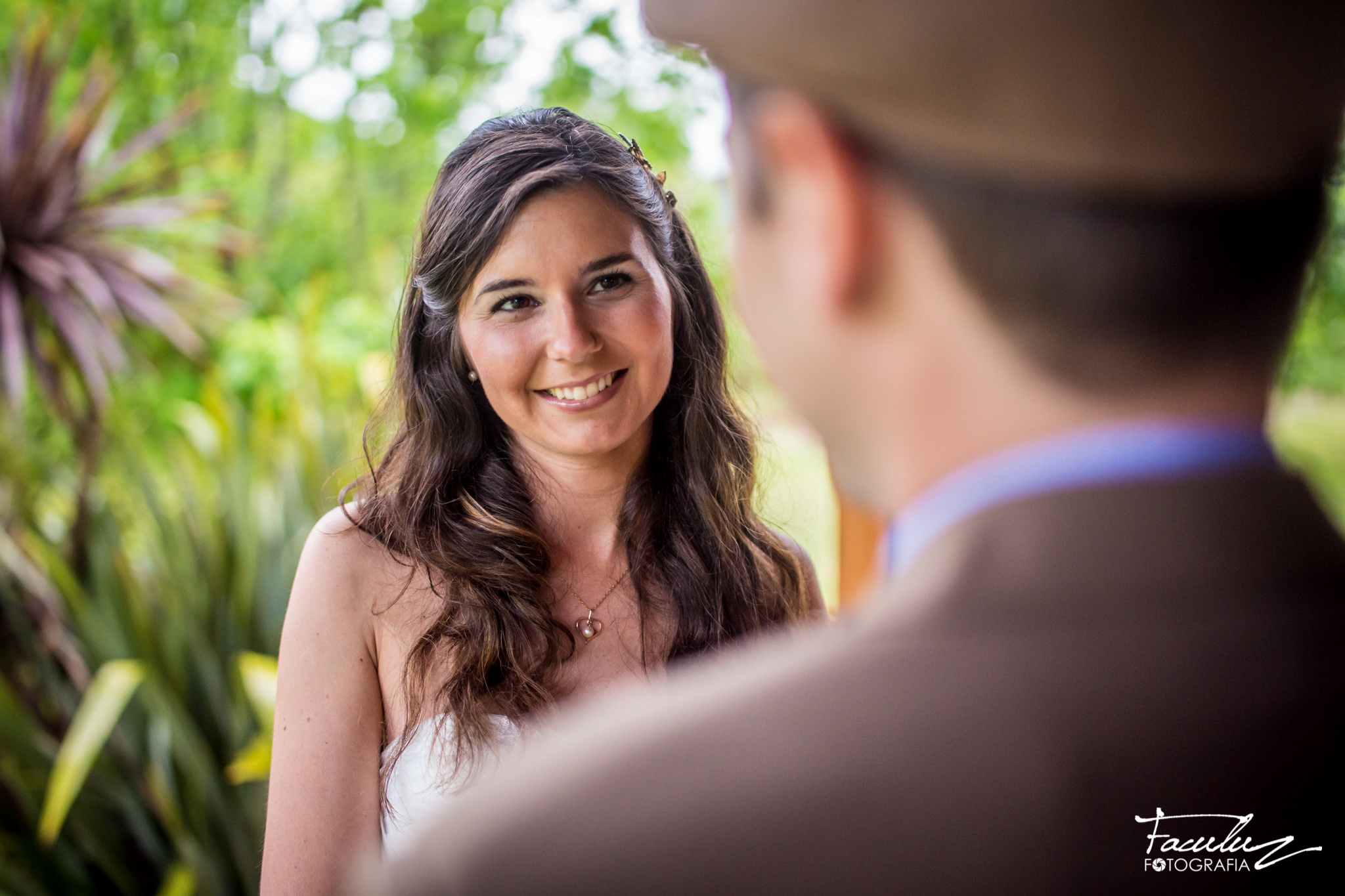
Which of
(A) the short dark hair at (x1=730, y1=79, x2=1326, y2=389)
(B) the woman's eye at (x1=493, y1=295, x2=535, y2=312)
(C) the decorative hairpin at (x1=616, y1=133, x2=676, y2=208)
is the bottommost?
(A) the short dark hair at (x1=730, y1=79, x2=1326, y2=389)

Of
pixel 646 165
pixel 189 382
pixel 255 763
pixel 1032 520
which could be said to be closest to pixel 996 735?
pixel 1032 520

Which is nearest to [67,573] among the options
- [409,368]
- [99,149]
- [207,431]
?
[207,431]

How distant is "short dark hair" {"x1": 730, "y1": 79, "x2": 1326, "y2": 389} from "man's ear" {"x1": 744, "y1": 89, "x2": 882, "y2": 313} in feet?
0.04

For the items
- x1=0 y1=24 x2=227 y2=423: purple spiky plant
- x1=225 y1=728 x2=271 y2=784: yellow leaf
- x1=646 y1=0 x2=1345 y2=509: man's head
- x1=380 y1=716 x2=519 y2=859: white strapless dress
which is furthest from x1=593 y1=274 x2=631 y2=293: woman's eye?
x1=0 y1=24 x2=227 y2=423: purple spiky plant

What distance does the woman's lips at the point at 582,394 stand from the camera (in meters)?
1.73

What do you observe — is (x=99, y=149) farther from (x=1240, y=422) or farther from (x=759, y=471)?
(x=1240, y=422)

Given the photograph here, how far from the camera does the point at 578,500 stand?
1884 millimetres

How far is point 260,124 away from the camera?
630 cm

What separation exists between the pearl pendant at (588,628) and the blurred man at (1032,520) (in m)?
1.32

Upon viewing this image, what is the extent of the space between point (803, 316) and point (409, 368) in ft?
4.86

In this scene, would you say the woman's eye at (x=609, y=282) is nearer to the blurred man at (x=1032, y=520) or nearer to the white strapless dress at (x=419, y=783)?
the white strapless dress at (x=419, y=783)

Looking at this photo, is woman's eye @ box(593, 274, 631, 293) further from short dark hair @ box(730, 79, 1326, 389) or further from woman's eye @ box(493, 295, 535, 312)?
short dark hair @ box(730, 79, 1326, 389)

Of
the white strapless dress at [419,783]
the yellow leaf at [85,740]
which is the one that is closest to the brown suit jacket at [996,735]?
the white strapless dress at [419,783]

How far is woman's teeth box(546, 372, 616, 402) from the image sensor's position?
1.73 m
